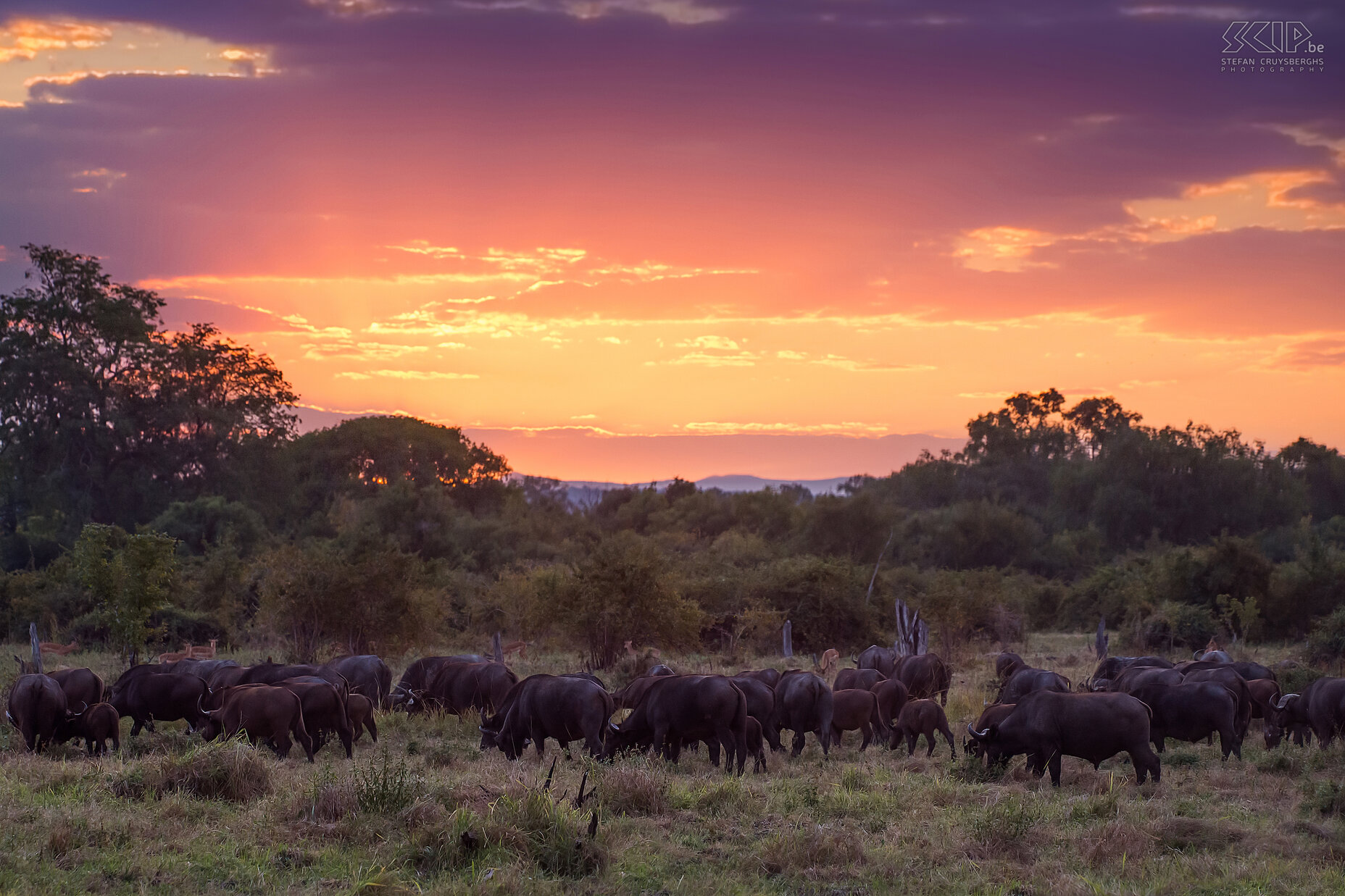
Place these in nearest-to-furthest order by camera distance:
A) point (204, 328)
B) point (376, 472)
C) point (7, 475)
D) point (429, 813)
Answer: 1. point (429, 813)
2. point (7, 475)
3. point (204, 328)
4. point (376, 472)

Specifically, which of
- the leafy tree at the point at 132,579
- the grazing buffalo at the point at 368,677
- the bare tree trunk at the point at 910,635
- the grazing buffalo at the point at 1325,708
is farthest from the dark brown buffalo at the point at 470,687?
the bare tree trunk at the point at 910,635

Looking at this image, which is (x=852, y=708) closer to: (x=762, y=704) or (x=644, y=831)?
(x=762, y=704)

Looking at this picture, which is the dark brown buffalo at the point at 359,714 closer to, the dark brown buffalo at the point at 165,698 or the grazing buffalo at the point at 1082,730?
the dark brown buffalo at the point at 165,698

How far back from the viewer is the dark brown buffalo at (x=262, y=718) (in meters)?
13.5

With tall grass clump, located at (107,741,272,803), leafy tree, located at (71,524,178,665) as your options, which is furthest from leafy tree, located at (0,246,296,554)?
tall grass clump, located at (107,741,272,803)

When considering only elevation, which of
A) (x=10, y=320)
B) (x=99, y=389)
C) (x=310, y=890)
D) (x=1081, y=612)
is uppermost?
(x=10, y=320)

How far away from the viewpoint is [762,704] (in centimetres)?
1466

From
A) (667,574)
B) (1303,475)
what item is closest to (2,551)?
(667,574)

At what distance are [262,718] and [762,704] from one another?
658 cm

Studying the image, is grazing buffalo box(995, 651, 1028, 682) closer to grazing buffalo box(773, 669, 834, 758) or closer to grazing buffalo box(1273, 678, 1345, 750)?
grazing buffalo box(1273, 678, 1345, 750)

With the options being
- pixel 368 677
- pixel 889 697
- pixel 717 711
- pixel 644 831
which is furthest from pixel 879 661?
pixel 644 831

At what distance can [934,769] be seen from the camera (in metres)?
13.9

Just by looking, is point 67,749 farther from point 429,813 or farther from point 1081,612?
point 1081,612

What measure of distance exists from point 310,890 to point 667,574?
2273 cm
